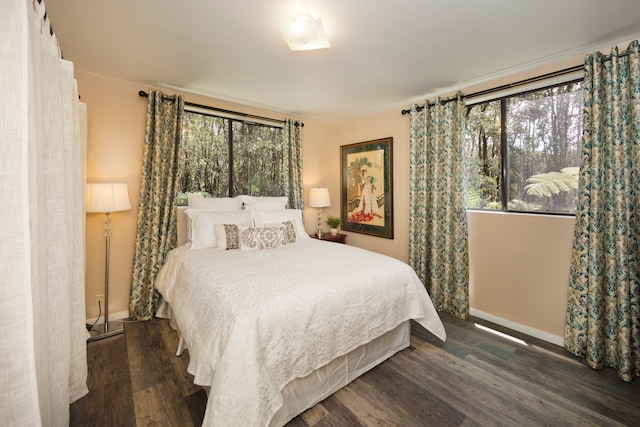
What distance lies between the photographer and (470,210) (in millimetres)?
2971

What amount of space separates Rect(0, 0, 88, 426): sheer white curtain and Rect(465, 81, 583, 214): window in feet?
11.1

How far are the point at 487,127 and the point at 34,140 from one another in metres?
3.50

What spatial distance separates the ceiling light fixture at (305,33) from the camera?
67.7 inches

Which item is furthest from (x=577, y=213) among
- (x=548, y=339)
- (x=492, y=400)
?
(x=492, y=400)

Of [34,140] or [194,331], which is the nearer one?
[34,140]

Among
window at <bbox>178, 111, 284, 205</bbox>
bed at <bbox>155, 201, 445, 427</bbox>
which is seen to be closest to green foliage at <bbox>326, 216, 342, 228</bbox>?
window at <bbox>178, 111, 284, 205</bbox>

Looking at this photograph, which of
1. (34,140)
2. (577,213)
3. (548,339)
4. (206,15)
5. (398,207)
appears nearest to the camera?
(34,140)

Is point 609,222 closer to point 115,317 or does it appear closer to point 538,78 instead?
point 538,78

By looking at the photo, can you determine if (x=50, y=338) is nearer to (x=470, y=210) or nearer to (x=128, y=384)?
(x=128, y=384)

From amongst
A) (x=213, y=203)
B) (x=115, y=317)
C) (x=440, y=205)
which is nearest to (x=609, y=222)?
(x=440, y=205)

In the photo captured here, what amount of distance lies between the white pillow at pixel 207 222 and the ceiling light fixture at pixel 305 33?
5.78 feet

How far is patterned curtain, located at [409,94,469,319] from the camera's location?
2.86m

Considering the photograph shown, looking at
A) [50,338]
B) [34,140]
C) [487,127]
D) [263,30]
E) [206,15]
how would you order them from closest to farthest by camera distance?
[34,140]
[50,338]
[206,15]
[263,30]
[487,127]

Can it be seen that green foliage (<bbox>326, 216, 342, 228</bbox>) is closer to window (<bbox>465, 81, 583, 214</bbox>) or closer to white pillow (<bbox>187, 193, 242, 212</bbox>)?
white pillow (<bbox>187, 193, 242, 212</bbox>)
